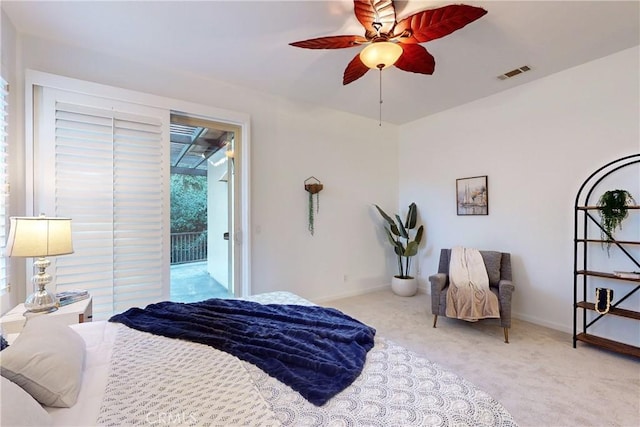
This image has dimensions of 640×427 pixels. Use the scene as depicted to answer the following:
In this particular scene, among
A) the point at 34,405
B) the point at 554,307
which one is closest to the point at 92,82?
the point at 34,405

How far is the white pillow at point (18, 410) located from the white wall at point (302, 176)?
2547 mm

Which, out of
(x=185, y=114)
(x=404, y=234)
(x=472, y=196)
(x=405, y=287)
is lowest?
(x=405, y=287)

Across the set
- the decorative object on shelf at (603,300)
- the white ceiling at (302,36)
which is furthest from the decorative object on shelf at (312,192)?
the decorative object on shelf at (603,300)

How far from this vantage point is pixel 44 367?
101 cm

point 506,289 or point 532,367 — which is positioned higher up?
point 506,289

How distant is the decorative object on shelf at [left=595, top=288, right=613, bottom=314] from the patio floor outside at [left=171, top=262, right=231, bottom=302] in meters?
3.84

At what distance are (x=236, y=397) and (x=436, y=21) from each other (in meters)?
2.27

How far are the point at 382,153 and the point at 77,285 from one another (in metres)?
4.22

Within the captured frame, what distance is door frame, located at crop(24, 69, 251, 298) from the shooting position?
2.26 metres

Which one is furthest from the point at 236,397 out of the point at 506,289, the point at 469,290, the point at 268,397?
the point at 506,289

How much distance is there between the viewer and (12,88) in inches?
86.4

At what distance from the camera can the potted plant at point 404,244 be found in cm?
421

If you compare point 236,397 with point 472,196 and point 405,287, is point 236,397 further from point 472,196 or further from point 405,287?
point 472,196

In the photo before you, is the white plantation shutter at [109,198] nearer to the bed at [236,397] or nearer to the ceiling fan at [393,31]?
the bed at [236,397]
